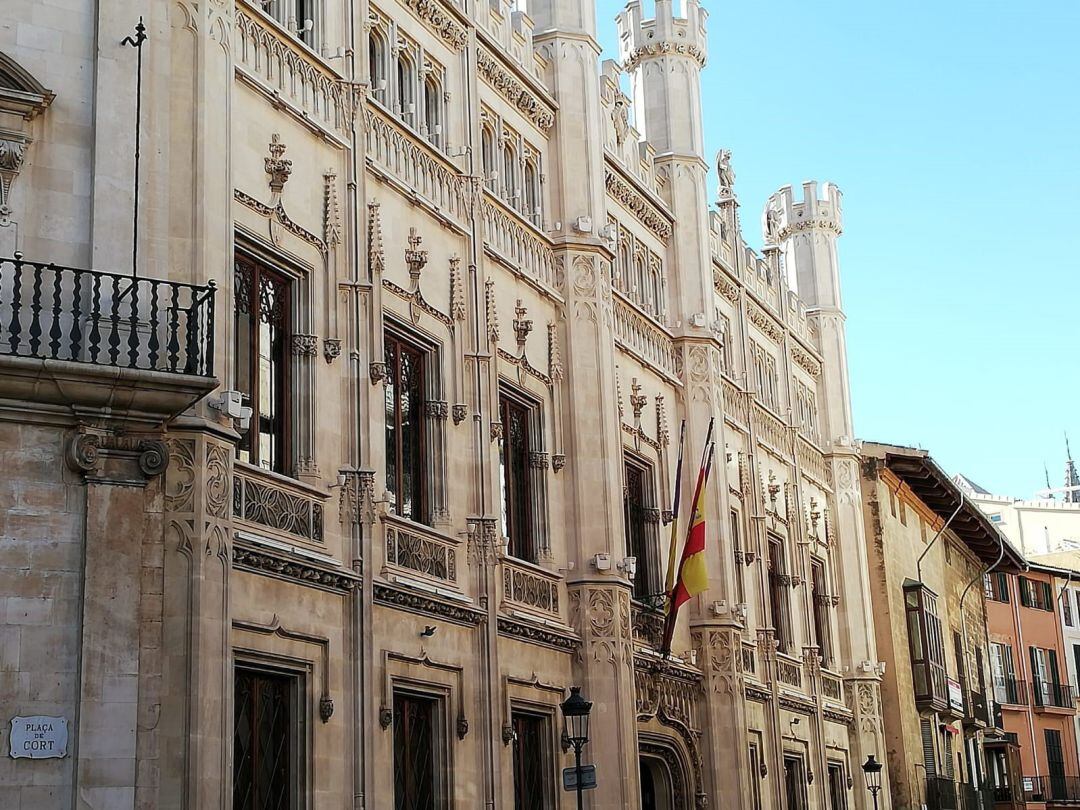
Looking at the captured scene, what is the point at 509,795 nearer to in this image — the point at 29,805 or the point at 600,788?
the point at 600,788

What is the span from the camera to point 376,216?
18891 millimetres

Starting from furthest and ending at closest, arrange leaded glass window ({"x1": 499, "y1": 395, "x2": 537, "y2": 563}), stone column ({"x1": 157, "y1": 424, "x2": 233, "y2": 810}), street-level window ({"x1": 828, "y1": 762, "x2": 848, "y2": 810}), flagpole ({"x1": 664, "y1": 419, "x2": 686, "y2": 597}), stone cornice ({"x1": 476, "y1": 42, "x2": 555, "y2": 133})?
1. street-level window ({"x1": 828, "y1": 762, "x2": 848, "y2": 810})
2. flagpole ({"x1": 664, "y1": 419, "x2": 686, "y2": 597})
3. stone cornice ({"x1": 476, "y1": 42, "x2": 555, "y2": 133})
4. leaded glass window ({"x1": 499, "y1": 395, "x2": 537, "y2": 563})
5. stone column ({"x1": 157, "y1": 424, "x2": 233, "y2": 810})

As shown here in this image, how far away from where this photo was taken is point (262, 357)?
55.4ft

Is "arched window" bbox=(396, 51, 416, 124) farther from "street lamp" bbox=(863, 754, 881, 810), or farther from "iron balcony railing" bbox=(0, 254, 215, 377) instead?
"street lamp" bbox=(863, 754, 881, 810)

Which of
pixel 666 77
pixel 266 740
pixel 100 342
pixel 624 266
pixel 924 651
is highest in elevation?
pixel 666 77

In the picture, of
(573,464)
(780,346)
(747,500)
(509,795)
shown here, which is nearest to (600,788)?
(509,795)

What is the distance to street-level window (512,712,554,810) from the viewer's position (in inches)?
814

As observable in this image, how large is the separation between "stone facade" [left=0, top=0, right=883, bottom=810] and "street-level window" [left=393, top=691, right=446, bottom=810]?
0.07 metres

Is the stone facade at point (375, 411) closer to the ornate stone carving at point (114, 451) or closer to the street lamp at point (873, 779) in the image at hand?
the ornate stone carving at point (114, 451)

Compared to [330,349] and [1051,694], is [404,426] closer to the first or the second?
[330,349]

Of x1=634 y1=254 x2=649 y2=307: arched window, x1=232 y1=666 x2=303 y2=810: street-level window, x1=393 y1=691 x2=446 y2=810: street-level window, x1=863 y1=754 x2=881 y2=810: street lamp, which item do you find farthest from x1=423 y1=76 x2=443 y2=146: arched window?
x1=863 y1=754 x2=881 y2=810: street lamp

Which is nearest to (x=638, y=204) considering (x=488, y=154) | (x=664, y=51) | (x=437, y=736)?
(x=664, y=51)

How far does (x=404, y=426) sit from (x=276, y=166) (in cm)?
390

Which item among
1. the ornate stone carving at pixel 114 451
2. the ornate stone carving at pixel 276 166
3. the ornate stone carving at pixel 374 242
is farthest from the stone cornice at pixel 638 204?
the ornate stone carving at pixel 114 451
